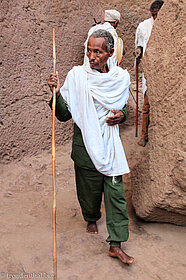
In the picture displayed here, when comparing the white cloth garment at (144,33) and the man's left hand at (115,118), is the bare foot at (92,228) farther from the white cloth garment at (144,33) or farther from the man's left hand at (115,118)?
the white cloth garment at (144,33)

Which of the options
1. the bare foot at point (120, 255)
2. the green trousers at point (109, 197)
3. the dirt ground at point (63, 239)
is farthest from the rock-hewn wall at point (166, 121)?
the bare foot at point (120, 255)

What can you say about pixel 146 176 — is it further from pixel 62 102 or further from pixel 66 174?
pixel 66 174

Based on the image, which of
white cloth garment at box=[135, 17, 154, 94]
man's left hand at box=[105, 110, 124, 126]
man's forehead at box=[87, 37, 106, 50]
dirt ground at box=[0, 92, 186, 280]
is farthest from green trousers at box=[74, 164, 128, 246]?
white cloth garment at box=[135, 17, 154, 94]

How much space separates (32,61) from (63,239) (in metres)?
2.25

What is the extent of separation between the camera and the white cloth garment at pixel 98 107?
8.47ft

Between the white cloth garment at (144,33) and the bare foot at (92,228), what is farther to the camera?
the white cloth garment at (144,33)

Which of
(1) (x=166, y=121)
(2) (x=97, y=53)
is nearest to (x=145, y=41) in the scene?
(1) (x=166, y=121)

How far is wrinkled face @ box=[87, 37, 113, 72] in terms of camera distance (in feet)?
8.20

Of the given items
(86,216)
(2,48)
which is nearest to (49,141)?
(2,48)

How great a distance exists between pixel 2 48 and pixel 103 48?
1.86 metres

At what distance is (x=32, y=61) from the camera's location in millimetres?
4168

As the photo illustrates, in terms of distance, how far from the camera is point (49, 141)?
14.4 feet

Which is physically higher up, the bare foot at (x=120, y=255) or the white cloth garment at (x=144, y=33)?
the white cloth garment at (x=144, y=33)

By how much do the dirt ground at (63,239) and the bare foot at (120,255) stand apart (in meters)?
0.04
